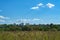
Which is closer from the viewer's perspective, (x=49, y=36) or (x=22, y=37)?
(x=22, y=37)

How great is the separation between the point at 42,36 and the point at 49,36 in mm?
249

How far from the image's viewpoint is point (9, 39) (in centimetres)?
597

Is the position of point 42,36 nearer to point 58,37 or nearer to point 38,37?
point 38,37

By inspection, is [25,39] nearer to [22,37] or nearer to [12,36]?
[22,37]

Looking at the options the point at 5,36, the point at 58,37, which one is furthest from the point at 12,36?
the point at 58,37

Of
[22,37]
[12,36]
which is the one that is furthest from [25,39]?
[12,36]

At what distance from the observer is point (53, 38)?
20.4ft

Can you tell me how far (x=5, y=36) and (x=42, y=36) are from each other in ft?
4.22

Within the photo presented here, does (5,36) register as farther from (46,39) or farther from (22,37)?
(46,39)

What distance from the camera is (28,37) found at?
604 centimetres

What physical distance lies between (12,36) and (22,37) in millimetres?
438

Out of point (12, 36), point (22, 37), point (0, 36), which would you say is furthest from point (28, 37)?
point (0, 36)

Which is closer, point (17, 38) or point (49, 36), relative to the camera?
point (17, 38)

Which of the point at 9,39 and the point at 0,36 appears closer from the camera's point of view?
the point at 9,39
